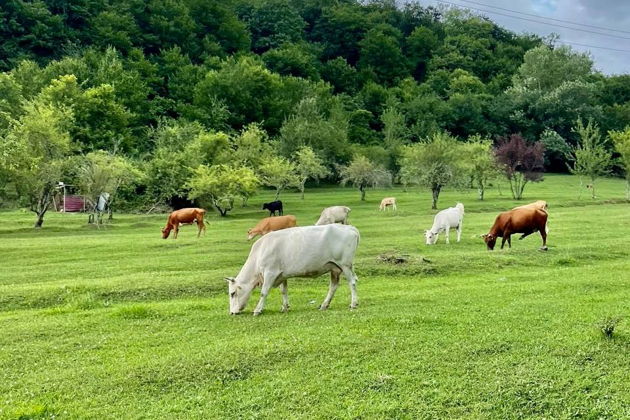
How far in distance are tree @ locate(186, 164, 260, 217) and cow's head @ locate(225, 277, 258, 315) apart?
3394 centimetres

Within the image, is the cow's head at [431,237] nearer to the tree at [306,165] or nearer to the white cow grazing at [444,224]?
the white cow grazing at [444,224]

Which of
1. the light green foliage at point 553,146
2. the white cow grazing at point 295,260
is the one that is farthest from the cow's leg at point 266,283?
the light green foliage at point 553,146

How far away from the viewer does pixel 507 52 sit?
472 ft

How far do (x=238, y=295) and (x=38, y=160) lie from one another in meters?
29.7

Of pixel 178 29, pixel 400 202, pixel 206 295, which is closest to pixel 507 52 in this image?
pixel 178 29

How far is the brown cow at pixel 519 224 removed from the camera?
22.5 meters

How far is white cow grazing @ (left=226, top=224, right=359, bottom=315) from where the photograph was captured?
41.2 feet

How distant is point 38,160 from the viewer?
122ft

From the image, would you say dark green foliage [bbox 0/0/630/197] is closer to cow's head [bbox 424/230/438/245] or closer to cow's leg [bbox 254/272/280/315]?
cow's head [bbox 424/230/438/245]

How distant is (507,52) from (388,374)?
491 feet

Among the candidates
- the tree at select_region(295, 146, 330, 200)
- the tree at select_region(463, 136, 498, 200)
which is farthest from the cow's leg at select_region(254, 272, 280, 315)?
the tree at select_region(295, 146, 330, 200)

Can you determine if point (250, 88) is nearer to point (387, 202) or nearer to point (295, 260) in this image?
point (387, 202)

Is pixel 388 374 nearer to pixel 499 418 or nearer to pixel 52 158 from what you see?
pixel 499 418

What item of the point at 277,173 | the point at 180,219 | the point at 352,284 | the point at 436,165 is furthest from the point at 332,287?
the point at 277,173
